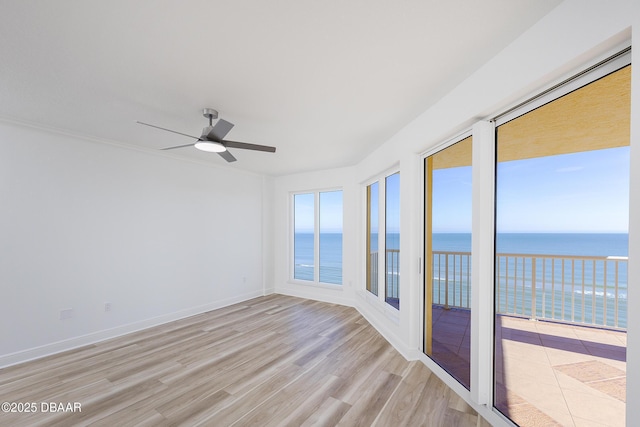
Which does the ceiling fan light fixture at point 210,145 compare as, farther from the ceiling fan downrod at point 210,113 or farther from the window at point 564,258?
the window at point 564,258

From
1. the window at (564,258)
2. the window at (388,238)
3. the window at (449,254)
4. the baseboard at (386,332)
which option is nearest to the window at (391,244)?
the window at (388,238)

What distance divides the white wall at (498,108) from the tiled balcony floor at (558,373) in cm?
27

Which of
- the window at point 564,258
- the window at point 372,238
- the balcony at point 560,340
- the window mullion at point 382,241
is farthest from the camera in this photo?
the window at point 372,238

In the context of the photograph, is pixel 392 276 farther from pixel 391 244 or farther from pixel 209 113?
pixel 209 113

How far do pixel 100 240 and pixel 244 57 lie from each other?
10.8ft

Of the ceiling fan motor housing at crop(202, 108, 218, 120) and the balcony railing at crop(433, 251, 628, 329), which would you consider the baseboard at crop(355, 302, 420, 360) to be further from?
the ceiling fan motor housing at crop(202, 108, 218, 120)

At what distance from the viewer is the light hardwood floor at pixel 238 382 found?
2.15 meters

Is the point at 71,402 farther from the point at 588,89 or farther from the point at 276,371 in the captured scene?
the point at 588,89

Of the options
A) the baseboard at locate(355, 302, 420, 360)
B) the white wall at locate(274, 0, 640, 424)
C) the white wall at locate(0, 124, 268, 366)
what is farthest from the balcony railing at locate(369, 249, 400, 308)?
the white wall at locate(0, 124, 268, 366)

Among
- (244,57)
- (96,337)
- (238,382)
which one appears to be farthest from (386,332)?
(96,337)

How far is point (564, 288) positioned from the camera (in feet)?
6.02

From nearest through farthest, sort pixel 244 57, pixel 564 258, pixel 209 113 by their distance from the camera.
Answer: pixel 564 258
pixel 244 57
pixel 209 113

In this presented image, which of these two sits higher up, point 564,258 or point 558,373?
point 564,258

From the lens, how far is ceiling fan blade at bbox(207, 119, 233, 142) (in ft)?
8.02
